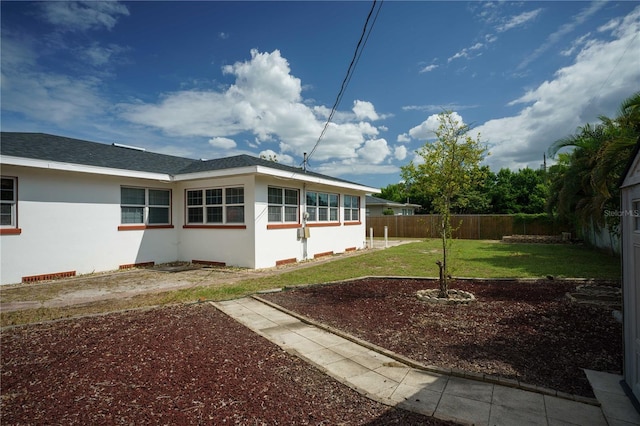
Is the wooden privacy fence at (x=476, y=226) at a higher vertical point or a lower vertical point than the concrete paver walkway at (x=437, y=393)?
higher

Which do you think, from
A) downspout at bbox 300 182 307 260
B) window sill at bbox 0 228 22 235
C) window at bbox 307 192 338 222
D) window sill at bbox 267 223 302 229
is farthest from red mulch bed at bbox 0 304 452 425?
window at bbox 307 192 338 222

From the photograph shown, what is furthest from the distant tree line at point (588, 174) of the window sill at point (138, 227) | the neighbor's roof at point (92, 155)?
the window sill at point (138, 227)

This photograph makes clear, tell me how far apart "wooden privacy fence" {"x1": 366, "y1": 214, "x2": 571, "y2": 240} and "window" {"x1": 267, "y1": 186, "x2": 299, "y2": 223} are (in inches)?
414

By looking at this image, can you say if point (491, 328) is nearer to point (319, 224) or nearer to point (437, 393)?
point (437, 393)

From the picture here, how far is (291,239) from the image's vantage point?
39.4ft

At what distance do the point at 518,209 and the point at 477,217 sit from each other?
17239mm

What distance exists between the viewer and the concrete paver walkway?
2.55 metres

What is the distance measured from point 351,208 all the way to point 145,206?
9768 millimetres

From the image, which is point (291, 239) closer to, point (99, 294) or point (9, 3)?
point (99, 294)

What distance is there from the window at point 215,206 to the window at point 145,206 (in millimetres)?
863

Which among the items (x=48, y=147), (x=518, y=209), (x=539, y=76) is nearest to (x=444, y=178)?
(x=539, y=76)

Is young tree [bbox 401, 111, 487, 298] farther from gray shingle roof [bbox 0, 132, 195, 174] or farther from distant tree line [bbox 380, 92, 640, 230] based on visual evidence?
gray shingle roof [bbox 0, 132, 195, 174]

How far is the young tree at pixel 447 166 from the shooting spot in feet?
19.9

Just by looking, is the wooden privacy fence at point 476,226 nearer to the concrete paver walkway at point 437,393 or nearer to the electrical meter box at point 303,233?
the electrical meter box at point 303,233
